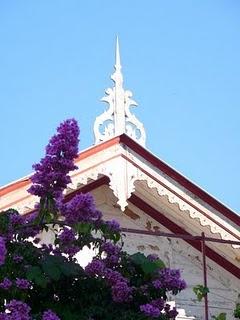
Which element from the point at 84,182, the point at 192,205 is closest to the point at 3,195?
the point at 84,182

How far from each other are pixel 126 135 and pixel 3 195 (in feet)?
5.56

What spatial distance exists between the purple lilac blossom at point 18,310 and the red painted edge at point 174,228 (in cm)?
521

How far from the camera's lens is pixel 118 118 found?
34.1ft

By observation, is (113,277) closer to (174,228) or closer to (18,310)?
(18,310)

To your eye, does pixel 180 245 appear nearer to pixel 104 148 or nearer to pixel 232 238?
pixel 232 238

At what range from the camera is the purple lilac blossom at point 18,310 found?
18.4 ft

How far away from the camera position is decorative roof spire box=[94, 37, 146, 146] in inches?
404

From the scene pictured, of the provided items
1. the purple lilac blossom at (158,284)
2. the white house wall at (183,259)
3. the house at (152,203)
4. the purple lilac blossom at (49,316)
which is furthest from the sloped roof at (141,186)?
the purple lilac blossom at (49,316)

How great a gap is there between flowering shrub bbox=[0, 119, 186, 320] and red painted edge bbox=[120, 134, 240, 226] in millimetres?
3367

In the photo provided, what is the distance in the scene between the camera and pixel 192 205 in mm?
10062

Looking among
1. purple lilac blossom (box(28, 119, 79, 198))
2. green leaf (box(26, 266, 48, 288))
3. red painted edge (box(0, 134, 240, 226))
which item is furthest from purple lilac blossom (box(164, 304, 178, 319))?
red painted edge (box(0, 134, 240, 226))

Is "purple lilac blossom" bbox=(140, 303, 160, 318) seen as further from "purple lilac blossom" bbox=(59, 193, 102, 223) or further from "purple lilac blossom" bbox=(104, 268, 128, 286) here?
"purple lilac blossom" bbox=(59, 193, 102, 223)

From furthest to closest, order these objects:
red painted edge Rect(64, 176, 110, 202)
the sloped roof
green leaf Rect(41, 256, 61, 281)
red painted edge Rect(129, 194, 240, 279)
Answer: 1. red painted edge Rect(129, 194, 240, 279)
2. red painted edge Rect(64, 176, 110, 202)
3. the sloped roof
4. green leaf Rect(41, 256, 61, 281)

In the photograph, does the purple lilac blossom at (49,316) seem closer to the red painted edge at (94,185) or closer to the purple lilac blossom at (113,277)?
the purple lilac blossom at (113,277)
